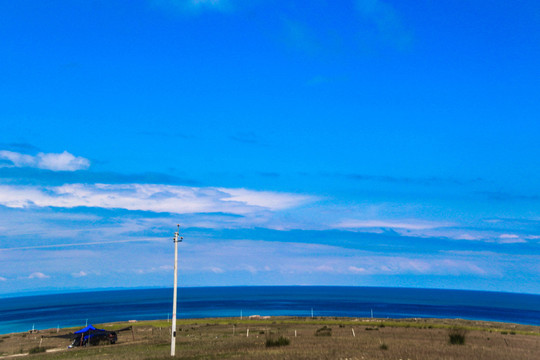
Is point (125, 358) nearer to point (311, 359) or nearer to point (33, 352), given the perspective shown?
point (311, 359)

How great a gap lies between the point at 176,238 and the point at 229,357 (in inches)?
351

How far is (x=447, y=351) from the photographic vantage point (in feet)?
99.2

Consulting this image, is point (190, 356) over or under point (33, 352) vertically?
over

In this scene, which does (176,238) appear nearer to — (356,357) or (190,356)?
(190,356)

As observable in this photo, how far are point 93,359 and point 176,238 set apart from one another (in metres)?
11.6

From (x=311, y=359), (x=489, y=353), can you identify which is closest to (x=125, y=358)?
(x=311, y=359)

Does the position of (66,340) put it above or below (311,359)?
below

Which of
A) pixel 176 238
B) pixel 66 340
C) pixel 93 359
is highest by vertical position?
pixel 176 238

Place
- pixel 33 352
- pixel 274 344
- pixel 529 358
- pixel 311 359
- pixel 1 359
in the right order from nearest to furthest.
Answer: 1. pixel 311 359
2. pixel 529 358
3. pixel 274 344
4. pixel 1 359
5. pixel 33 352

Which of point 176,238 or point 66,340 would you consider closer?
point 176,238

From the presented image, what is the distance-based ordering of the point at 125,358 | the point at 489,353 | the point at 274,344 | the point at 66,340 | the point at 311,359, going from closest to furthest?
the point at 311,359, the point at 489,353, the point at 125,358, the point at 274,344, the point at 66,340

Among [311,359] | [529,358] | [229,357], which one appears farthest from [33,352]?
[529,358]

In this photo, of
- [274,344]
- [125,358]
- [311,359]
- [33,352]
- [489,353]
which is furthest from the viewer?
[33,352]

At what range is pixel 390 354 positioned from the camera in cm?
2778
